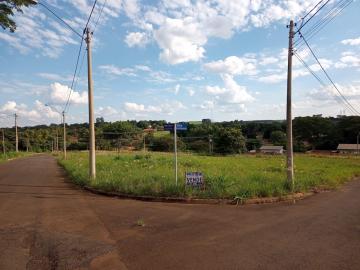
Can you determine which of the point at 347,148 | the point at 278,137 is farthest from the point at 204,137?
the point at 347,148

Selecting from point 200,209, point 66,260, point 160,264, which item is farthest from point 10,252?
point 200,209

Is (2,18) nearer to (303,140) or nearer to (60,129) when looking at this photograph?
(303,140)

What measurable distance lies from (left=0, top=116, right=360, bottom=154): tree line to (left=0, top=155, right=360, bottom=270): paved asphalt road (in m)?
60.4

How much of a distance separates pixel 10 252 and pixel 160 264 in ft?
9.29

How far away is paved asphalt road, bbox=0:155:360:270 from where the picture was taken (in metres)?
6.02

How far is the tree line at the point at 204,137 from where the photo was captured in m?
76.9

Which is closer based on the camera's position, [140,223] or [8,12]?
[140,223]

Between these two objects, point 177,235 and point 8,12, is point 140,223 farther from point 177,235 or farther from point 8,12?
point 8,12

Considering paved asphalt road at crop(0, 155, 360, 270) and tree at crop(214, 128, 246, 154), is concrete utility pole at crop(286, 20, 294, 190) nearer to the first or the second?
paved asphalt road at crop(0, 155, 360, 270)

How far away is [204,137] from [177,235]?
80.5 meters

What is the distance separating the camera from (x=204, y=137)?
87875 mm

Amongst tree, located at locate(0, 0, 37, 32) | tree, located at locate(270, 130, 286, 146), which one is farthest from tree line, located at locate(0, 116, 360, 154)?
tree, located at locate(0, 0, 37, 32)

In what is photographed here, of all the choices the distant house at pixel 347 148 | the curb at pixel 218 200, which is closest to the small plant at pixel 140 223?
the curb at pixel 218 200

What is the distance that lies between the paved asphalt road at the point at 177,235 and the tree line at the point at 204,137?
6044 centimetres
